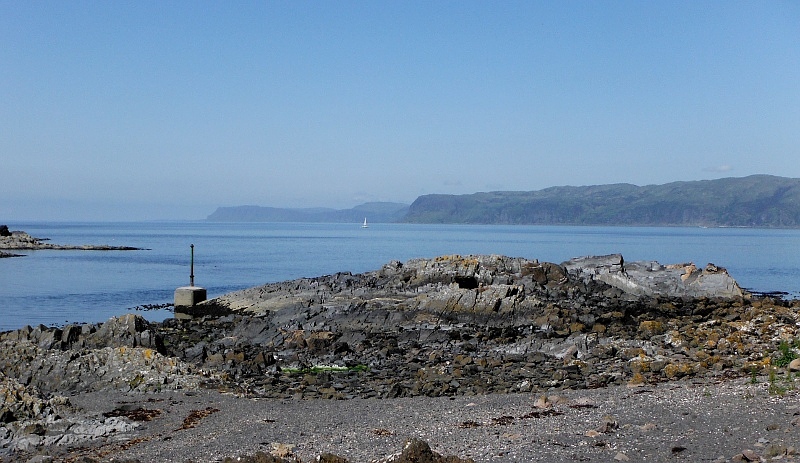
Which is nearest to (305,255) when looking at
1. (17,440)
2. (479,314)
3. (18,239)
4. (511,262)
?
(18,239)

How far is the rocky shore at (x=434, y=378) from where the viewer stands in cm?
1071

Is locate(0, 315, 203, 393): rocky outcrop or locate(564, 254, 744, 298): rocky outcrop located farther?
locate(564, 254, 744, 298): rocky outcrop

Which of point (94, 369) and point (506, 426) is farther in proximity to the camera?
point (94, 369)

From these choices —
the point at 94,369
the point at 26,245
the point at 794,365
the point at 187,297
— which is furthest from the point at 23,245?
the point at 794,365

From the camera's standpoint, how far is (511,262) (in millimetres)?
37875

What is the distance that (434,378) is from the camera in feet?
58.3

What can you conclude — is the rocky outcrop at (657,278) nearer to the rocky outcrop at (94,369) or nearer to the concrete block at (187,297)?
the concrete block at (187,297)

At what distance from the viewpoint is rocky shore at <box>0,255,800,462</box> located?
35.1ft

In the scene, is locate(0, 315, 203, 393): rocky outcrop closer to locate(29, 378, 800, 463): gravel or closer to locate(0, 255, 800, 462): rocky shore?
locate(0, 255, 800, 462): rocky shore

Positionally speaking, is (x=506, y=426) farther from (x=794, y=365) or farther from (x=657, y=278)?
(x=657, y=278)

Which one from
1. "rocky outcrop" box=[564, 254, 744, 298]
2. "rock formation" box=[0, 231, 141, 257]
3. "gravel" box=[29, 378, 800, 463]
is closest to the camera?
"gravel" box=[29, 378, 800, 463]

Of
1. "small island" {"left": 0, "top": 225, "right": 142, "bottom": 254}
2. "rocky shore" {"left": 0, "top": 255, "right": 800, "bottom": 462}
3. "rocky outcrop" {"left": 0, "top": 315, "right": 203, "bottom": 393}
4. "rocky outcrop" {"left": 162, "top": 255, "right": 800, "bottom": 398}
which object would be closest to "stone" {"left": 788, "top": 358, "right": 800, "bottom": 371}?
"rocky shore" {"left": 0, "top": 255, "right": 800, "bottom": 462}

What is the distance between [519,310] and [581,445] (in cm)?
1828

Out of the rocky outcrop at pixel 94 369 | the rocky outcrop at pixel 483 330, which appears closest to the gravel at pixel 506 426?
the rocky outcrop at pixel 94 369
